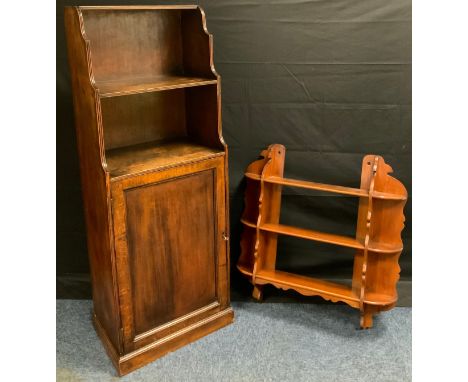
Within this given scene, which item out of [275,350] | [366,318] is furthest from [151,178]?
[366,318]

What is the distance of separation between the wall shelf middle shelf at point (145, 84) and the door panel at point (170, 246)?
1.42ft

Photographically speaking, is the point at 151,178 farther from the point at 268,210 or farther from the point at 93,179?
the point at 268,210

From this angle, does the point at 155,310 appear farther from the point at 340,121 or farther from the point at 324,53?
the point at 324,53

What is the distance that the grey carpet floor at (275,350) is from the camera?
2.52m

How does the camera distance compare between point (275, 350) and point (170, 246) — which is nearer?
point (170, 246)

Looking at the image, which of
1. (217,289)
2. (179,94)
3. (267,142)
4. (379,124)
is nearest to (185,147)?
(179,94)

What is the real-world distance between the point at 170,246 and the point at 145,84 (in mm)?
785

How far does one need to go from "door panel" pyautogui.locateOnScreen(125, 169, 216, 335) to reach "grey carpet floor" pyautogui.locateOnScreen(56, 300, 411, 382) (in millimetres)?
232

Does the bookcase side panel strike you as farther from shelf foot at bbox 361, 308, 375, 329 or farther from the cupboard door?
shelf foot at bbox 361, 308, 375, 329

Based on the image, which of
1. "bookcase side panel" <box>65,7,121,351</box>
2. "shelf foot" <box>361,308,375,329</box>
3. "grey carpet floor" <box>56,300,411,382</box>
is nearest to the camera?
"bookcase side panel" <box>65,7,121,351</box>

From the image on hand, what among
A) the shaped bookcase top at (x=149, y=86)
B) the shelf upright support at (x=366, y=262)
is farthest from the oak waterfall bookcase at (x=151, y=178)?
the shelf upright support at (x=366, y=262)

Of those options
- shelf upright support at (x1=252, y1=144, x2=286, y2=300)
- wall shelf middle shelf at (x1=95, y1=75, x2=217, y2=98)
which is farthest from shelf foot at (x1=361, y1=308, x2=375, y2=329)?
wall shelf middle shelf at (x1=95, y1=75, x2=217, y2=98)

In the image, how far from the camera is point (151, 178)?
7.84 feet

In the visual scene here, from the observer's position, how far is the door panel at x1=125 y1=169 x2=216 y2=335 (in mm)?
2438
